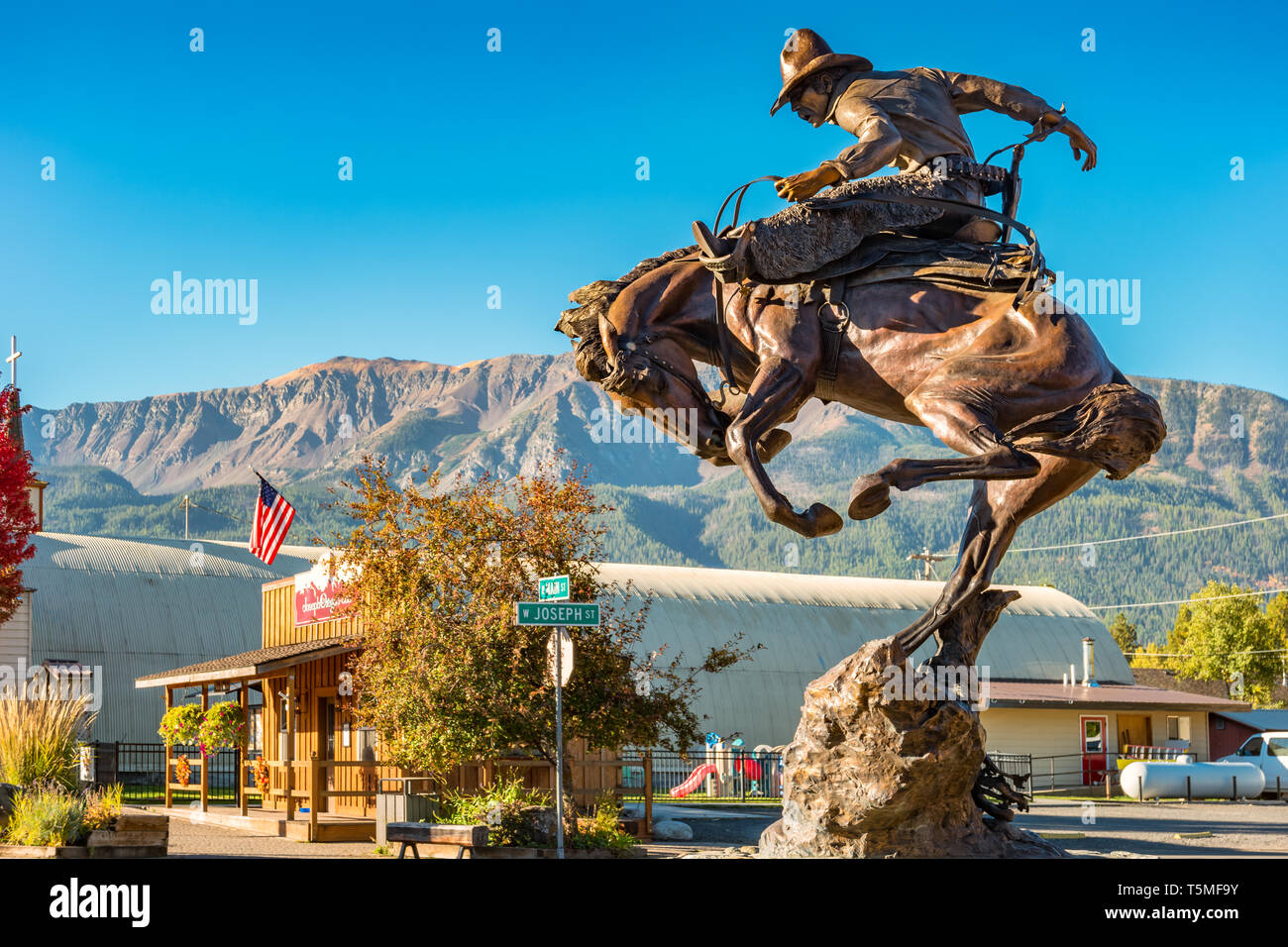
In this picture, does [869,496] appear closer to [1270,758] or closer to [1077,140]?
[1077,140]

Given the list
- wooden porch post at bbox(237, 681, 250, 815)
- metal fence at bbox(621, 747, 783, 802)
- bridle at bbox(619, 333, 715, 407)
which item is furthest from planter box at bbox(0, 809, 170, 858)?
metal fence at bbox(621, 747, 783, 802)

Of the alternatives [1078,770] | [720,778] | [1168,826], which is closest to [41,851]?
[1168,826]

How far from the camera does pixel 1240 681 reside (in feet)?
201

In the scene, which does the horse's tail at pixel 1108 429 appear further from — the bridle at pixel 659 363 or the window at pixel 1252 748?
the window at pixel 1252 748

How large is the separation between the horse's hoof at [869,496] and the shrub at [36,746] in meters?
9.15

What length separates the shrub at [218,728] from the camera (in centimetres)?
2462

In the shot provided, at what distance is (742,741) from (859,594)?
9.12m

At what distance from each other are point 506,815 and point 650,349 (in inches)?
Answer: 361

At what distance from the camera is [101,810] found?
12.8 m

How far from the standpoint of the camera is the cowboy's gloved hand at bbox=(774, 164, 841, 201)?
26.1 feet

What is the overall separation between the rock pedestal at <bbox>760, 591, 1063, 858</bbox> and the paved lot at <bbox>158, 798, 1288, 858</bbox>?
17.1 feet

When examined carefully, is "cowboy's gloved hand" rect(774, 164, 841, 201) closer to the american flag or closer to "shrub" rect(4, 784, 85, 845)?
"shrub" rect(4, 784, 85, 845)

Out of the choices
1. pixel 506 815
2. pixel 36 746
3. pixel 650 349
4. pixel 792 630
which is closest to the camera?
pixel 650 349
